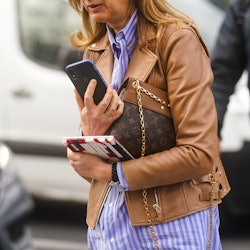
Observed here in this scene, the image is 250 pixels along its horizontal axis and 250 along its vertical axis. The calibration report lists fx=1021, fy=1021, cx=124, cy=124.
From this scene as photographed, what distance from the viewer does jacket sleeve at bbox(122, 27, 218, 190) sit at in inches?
115

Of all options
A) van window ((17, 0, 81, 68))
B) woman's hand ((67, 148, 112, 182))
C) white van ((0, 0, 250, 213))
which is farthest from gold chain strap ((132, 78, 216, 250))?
van window ((17, 0, 81, 68))

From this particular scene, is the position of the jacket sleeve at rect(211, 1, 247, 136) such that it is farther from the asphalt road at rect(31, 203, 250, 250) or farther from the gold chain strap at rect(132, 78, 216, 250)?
the asphalt road at rect(31, 203, 250, 250)

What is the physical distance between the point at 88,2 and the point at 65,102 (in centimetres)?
412

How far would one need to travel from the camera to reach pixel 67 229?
748 cm

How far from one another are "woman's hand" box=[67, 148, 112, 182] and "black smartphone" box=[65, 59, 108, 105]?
0.58ft

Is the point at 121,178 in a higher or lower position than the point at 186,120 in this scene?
lower

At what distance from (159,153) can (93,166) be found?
0.69 ft

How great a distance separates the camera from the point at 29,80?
7207mm

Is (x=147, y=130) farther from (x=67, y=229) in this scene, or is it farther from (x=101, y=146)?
(x=67, y=229)

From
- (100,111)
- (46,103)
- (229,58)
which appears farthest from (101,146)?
(46,103)

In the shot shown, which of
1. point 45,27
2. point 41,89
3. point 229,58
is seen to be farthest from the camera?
point 45,27

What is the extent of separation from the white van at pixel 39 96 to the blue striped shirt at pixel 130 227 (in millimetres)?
3962

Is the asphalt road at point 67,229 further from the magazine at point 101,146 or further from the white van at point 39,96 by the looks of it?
the magazine at point 101,146

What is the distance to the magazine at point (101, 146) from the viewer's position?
2916 mm
